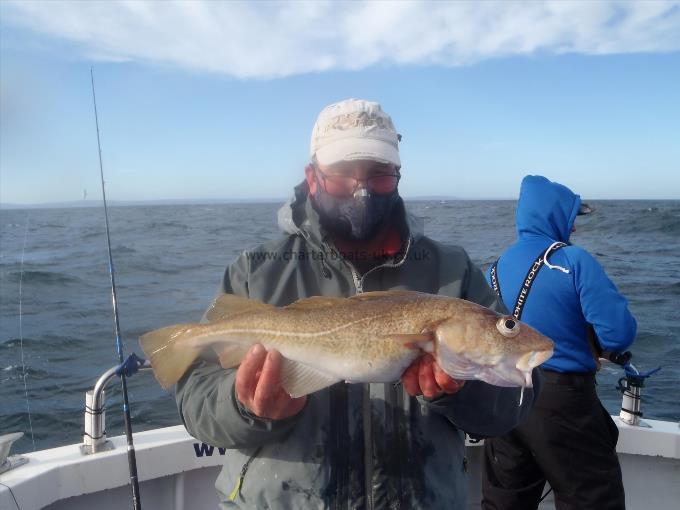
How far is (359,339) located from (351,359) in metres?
0.10

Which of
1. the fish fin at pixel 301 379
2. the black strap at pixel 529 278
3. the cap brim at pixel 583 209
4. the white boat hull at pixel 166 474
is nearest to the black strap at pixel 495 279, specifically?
the black strap at pixel 529 278

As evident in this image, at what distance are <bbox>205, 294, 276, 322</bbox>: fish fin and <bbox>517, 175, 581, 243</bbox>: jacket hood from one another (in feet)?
9.62

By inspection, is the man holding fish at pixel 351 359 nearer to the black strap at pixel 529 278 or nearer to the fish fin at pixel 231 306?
the fish fin at pixel 231 306

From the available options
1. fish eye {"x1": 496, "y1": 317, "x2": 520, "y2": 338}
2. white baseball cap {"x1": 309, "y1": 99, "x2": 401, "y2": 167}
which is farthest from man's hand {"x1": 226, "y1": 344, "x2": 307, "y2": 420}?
white baseball cap {"x1": 309, "y1": 99, "x2": 401, "y2": 167}

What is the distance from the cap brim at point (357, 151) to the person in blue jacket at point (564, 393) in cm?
215

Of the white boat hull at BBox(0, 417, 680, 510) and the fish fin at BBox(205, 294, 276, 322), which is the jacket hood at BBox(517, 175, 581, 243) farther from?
the fish fin at BBox(205, 294, 276, 322)

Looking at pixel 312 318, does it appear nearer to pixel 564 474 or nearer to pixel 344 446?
pixel 344 446

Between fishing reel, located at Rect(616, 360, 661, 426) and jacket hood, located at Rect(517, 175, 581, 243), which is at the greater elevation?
jacket hood, located at Rect(517, 175, 581, 243)

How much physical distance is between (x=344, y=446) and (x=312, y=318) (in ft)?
2.04

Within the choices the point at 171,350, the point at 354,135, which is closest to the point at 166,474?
the point at 171,350

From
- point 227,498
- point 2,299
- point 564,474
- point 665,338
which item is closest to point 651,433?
point 564,474

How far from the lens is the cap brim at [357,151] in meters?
2.71

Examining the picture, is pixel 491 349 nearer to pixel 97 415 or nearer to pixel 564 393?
pixel 564 393

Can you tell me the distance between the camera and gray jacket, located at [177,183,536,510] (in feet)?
7.81
